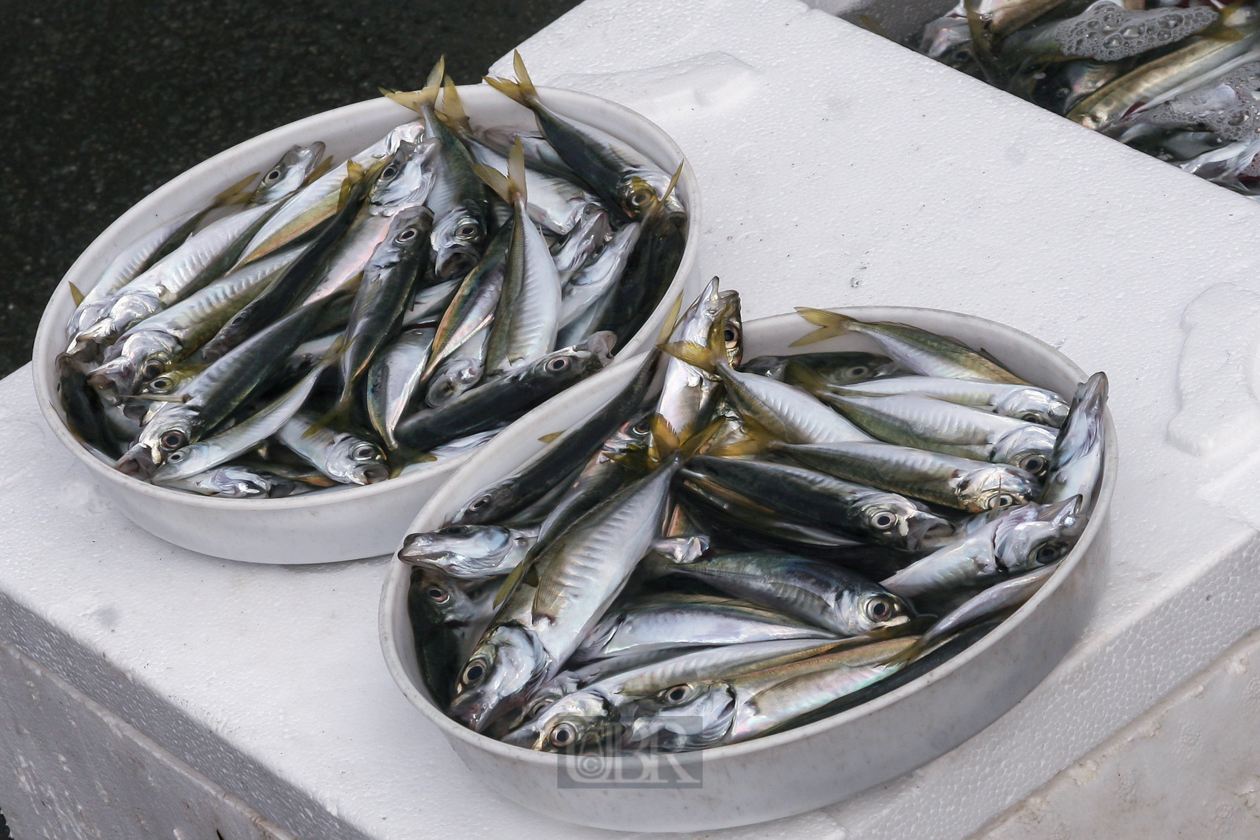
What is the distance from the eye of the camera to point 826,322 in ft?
5.39

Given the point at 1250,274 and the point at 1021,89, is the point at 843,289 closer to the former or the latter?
the point at 1250,274

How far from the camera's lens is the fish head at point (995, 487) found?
54.4 inches

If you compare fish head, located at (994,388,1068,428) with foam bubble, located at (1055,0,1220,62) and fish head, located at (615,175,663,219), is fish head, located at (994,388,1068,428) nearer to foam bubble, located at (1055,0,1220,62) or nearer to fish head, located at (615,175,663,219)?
fish head, located at (615,175,663,219)

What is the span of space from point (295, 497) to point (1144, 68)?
1.87 meters

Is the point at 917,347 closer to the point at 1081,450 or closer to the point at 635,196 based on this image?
the point at 1081,450

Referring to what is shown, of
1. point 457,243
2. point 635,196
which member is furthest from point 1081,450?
point 457,243

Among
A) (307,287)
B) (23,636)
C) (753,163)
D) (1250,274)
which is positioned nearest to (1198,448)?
(1250,274)

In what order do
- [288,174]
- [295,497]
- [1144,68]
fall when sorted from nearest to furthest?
[295,497] < [288,174] < [1144,68]

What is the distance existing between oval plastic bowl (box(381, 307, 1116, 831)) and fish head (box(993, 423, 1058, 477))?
2.8 inches

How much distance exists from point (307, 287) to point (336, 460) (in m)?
0.30

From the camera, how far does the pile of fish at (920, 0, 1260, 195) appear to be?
252cm

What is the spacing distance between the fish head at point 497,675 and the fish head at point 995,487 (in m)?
0.46

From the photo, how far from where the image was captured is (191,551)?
5.80ft

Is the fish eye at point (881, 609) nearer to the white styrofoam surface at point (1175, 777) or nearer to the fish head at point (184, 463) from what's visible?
the white styrofoam surface at point (1175, 777)
